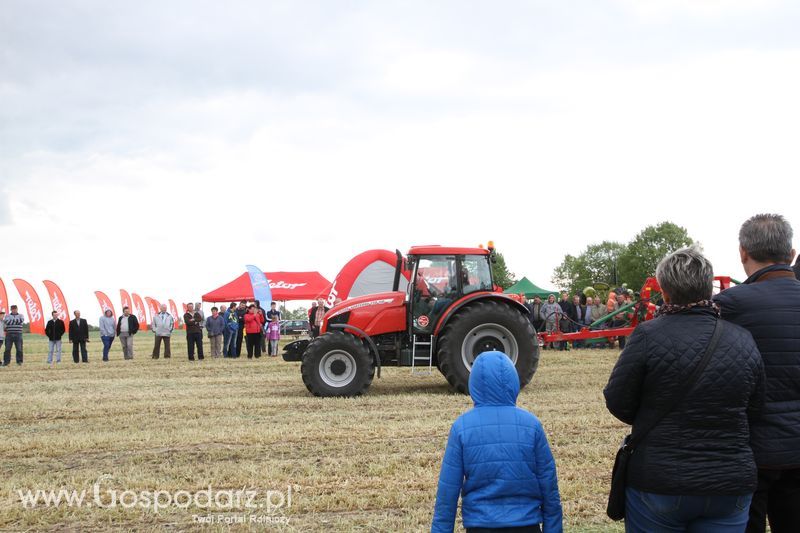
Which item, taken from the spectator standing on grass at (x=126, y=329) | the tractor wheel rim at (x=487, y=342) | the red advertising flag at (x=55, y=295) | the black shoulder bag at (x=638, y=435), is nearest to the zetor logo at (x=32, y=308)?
the red advertising flag at (x=55, y=295)

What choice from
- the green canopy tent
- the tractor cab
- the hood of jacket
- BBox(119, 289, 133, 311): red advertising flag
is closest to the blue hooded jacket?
the hood of jacket

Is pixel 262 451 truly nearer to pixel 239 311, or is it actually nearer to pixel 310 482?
pixel 310 482

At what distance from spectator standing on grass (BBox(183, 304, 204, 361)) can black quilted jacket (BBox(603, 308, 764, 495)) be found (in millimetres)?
17861

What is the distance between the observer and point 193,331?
63.6ft

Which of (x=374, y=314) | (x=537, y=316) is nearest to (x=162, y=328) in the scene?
(x=537, y=316)

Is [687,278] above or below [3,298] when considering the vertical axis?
below

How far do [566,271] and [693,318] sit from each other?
97.5 meters

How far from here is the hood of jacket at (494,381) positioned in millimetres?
2680

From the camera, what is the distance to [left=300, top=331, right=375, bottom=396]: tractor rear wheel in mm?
9672

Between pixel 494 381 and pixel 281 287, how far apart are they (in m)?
28.1

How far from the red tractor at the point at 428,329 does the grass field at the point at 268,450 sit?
1.40 ft

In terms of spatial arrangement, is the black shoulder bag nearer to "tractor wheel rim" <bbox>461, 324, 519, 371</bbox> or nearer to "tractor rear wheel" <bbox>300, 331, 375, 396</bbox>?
"tractor wheel rim" <bbox>461, 324, 519, 371</bbox>

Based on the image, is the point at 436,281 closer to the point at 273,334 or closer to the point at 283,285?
the point at 273,334

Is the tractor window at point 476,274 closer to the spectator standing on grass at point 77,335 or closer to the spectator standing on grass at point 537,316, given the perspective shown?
the spectator standing on grass at point 537,316
